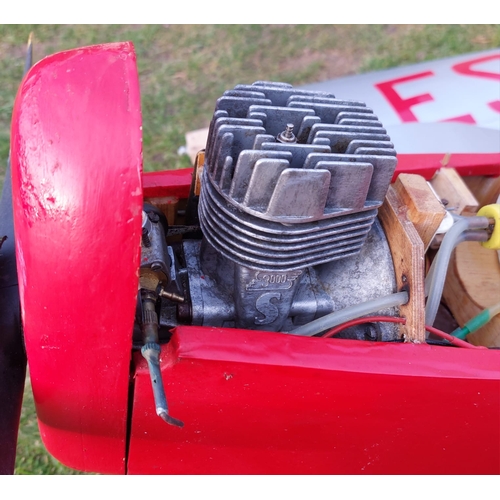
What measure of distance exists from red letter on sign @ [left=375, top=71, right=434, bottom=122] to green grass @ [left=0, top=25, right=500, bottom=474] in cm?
108

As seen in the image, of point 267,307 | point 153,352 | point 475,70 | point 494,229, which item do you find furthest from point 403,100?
point 153,352

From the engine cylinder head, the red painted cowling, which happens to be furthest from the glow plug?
the engine cylinder head

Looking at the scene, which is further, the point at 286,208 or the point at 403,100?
the point at 403,100

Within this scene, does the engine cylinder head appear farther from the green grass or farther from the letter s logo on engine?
the green grass

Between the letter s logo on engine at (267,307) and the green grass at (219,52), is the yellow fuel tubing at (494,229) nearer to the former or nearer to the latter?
the letter s logo on engine at (267,307)

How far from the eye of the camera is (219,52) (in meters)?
3.45

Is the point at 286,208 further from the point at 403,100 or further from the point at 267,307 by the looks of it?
the point at 403,100

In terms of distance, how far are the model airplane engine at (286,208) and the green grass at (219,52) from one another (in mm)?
1965

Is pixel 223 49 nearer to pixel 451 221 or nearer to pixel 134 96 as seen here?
pixel 451 221

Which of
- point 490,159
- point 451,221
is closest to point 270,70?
point 490,159

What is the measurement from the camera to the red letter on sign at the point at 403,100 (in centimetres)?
206

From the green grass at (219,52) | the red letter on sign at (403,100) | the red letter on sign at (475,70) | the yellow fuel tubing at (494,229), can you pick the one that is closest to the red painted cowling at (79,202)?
the yellow fuel tubing at (494,229)

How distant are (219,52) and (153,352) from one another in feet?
9.64

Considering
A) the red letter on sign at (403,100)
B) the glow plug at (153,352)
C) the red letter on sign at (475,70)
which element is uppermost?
the red letter on sign at (475,70)
